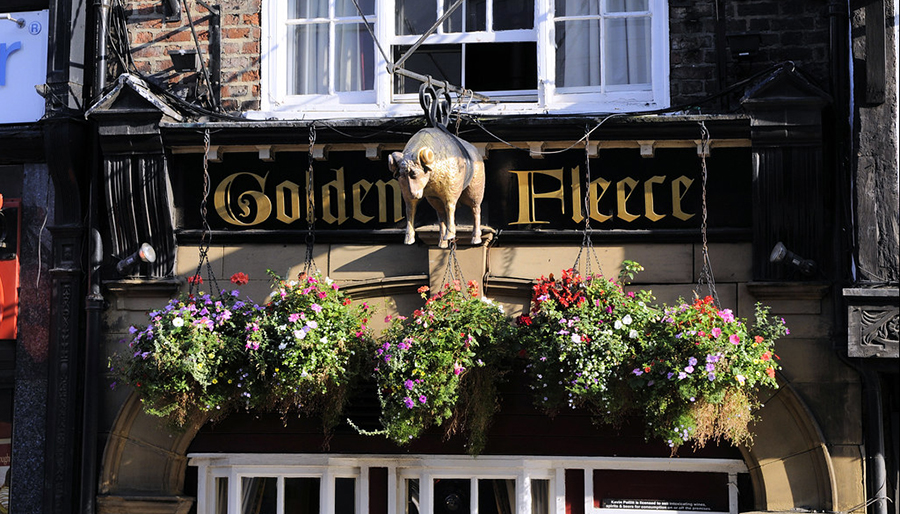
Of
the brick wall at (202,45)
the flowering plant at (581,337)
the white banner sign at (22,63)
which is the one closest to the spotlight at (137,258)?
the brick wall at (202,45)

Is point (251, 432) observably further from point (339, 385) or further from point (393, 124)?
point (393, 124)

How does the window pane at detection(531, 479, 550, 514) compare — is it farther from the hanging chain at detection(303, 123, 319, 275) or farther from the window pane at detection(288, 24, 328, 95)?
the window pane at detection(288, 24, 328, 95)

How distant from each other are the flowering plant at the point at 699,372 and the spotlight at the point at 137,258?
10.5ft

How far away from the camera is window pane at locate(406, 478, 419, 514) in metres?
7.67

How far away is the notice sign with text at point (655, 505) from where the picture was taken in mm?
7359

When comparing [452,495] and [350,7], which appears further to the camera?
[350,7]

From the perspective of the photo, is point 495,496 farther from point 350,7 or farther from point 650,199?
point 350,7

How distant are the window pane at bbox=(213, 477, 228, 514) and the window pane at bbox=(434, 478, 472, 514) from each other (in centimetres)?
141

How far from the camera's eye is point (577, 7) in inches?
311

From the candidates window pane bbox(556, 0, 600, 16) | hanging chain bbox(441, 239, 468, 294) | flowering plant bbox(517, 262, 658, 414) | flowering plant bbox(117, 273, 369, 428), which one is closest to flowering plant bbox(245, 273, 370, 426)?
flowering plant bbox(117, 273, 369, 428)

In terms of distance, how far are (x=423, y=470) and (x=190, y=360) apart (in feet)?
5.64

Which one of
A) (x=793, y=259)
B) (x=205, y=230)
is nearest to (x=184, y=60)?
(x=205, y=230)

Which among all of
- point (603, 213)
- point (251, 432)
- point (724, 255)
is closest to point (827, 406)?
point (724, 255)

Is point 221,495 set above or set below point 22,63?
below
